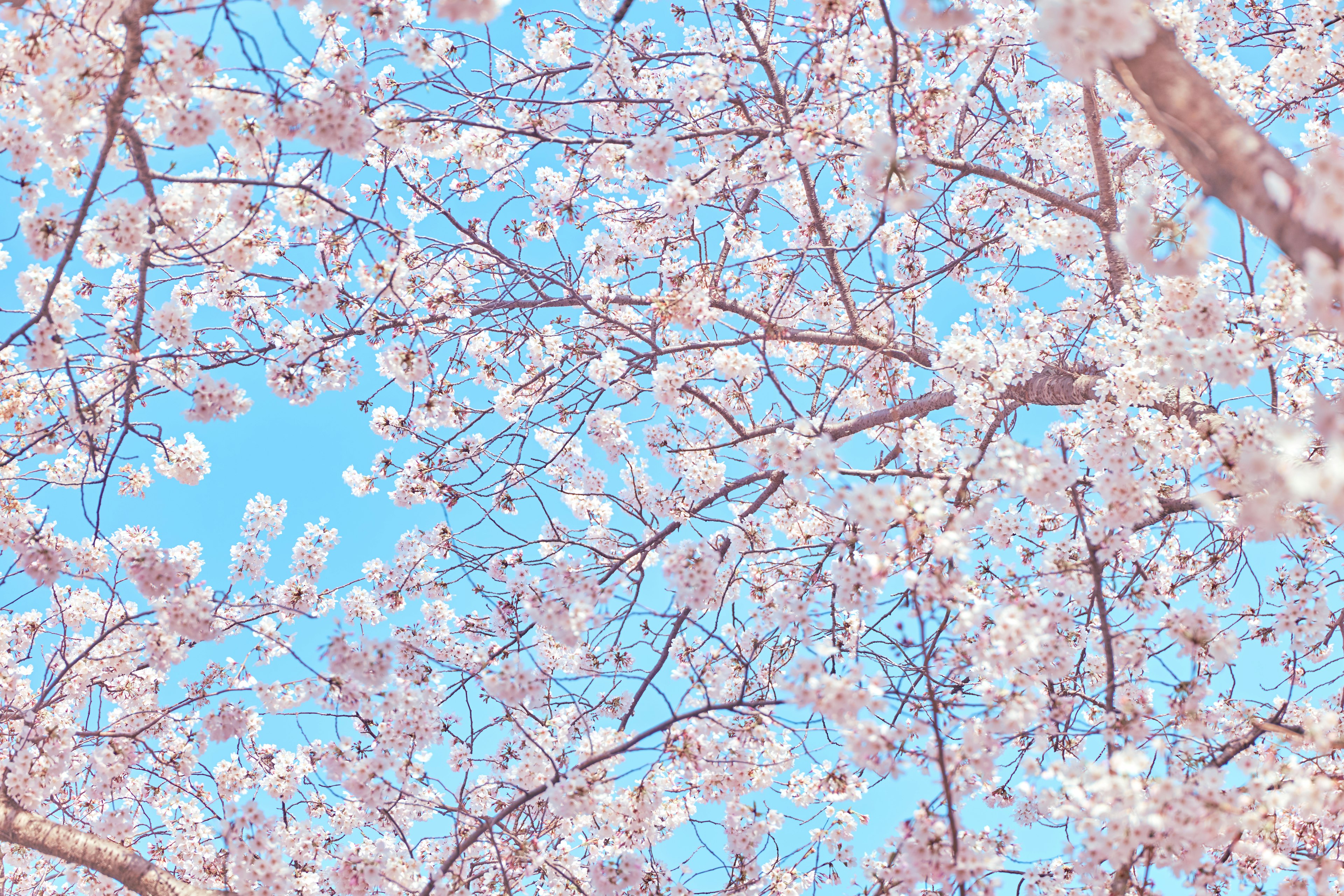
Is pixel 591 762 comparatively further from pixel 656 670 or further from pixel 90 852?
pixel 90 852

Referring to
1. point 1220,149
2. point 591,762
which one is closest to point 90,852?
point 591,762

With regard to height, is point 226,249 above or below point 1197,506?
above

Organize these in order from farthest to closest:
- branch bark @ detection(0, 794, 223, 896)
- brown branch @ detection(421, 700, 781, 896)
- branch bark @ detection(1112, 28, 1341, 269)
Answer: branch bark @ detection(0, 794, 223, 896), brown branch @ detection(421, 700, 781, 896), branch bark @ detection(1112, 28, 1341, 269)

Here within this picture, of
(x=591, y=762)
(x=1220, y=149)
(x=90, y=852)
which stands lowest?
(x=90, y=852)

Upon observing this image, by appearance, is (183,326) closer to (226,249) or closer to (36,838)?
(226,249)

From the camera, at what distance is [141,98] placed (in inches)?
134

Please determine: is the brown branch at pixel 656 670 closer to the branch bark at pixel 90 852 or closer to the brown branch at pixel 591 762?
the brown branch at pixel 591 762

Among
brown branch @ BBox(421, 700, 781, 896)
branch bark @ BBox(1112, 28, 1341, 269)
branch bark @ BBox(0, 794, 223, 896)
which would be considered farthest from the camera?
branch bark @ BBox(0, 794, 223, 896)

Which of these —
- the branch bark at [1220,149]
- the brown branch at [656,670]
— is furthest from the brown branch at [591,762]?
the branch bark at [1220,149]

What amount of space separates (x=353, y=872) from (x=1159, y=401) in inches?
188

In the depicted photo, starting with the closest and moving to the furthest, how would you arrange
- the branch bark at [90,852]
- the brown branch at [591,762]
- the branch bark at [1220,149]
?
the branch bark at [1220,149], the brown branch at [591,762], the branch bark at [90,852]

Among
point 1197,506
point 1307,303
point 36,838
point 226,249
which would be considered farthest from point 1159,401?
point 36,838

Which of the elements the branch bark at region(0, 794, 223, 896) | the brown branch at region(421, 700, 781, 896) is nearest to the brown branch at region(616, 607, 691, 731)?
the brown branch at region(421, 700, 781, 896)

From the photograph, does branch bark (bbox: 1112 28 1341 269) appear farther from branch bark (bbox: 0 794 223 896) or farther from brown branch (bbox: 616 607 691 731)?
branch bark (bbox: 0 794 223 896)
